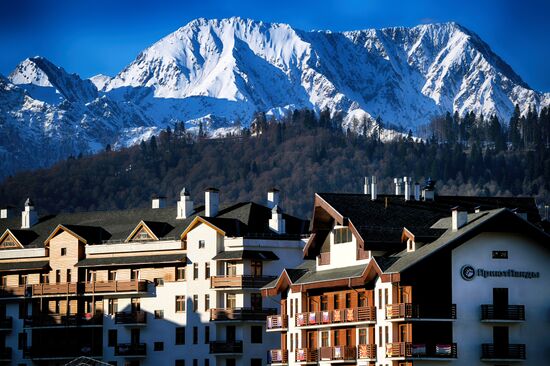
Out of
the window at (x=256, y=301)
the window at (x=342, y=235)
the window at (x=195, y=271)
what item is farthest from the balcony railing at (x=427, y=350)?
the window at (x=195, y=271)

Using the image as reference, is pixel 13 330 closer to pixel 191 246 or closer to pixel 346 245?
pixel 191 246

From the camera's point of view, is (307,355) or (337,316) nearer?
(337,316)

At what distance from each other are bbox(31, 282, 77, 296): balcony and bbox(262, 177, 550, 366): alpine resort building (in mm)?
38157

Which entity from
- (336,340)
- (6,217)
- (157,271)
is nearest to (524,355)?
(336,340)

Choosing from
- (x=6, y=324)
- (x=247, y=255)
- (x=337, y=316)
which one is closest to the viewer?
(x=337, y=316)

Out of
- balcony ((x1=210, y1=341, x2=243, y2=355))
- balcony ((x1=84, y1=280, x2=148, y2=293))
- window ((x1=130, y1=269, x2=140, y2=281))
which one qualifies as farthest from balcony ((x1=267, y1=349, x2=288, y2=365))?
window ((x1=130, y1=269, x2=140, y2=281))

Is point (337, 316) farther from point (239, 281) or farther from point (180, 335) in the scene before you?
point (180, 335)

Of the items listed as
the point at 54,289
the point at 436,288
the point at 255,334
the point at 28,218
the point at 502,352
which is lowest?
the point at 502,352

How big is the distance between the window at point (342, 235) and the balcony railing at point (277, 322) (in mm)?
9333

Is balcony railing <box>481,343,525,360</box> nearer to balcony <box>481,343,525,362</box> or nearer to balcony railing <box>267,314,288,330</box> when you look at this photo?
balcony <box>481,343,525,362</box>

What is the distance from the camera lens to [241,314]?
5458 inches

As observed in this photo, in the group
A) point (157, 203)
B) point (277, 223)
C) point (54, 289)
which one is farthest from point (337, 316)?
point (157, 203)

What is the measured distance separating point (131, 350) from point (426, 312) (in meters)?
45.3

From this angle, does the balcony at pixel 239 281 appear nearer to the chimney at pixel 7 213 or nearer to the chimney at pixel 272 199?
the chimney at pixel 272 199
